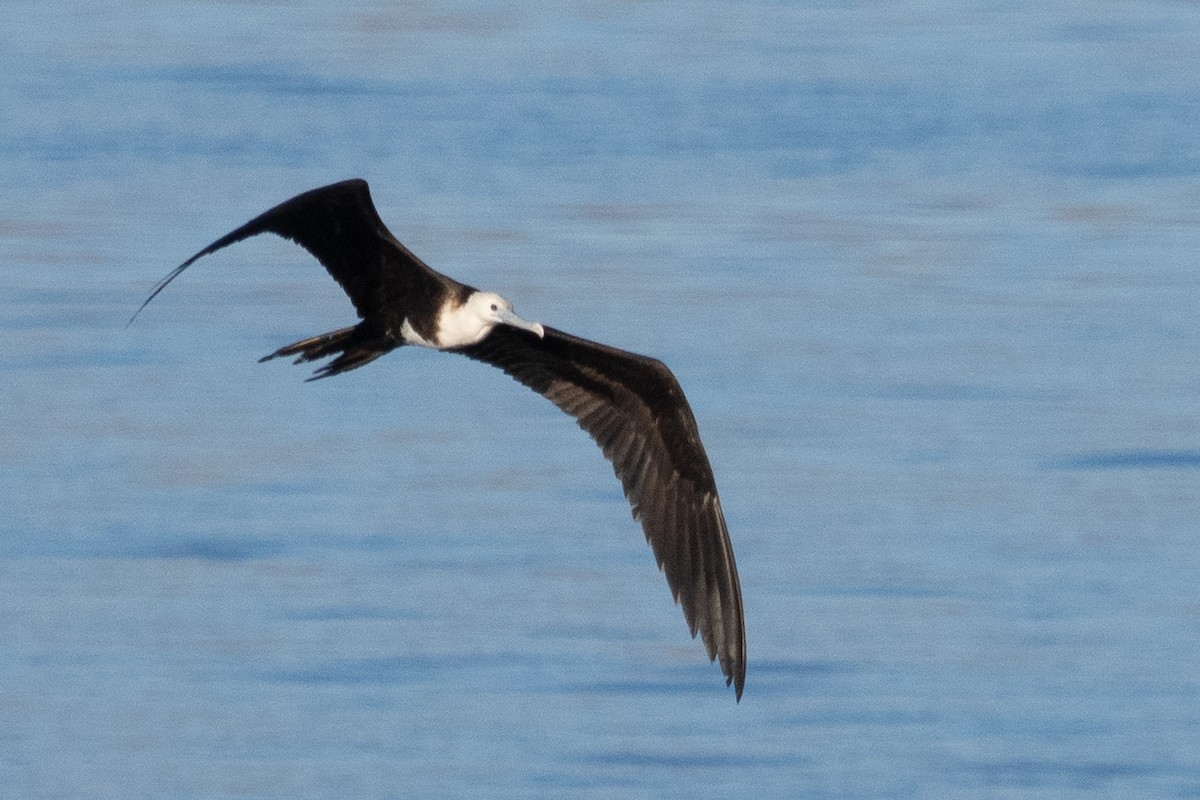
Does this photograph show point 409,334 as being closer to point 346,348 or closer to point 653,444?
point 346,348

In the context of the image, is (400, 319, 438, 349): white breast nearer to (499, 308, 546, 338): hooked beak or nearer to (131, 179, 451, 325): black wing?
(131, 179, 451, 325): black wing

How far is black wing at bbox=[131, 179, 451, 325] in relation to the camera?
14.1ft

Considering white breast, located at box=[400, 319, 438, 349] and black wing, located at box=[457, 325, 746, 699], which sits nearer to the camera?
white breast, located at box=[400, 319, 438, 349]

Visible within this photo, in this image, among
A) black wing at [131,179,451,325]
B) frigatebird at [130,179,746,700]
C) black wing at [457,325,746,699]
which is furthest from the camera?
black wing at [457,325,746,699]

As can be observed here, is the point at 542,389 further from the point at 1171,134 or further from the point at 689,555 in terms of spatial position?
the point at 1171,134

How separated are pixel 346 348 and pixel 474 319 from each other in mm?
232

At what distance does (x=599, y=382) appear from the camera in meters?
5.02

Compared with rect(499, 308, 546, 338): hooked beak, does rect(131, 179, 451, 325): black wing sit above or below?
above

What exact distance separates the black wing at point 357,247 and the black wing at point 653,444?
0.40 m

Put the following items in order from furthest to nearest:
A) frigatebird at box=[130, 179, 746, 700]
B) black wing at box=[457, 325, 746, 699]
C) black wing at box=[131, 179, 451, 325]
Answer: black wing at box=[457, 325, 746, 699]
frigatebird at box=[130, 179, 746, 700]
black wing at box=[131, 179, 451, 325]

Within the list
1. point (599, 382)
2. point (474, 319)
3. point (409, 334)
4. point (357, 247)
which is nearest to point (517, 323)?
point (474, 319)

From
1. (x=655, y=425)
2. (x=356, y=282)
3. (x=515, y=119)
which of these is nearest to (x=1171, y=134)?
(x=515, y=119)

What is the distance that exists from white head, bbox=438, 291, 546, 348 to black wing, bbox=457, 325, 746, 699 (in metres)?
0.30

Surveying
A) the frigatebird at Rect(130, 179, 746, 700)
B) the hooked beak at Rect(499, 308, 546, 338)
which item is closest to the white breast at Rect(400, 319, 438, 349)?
the frigatebird at Rect(130, 179, 746, 700)
